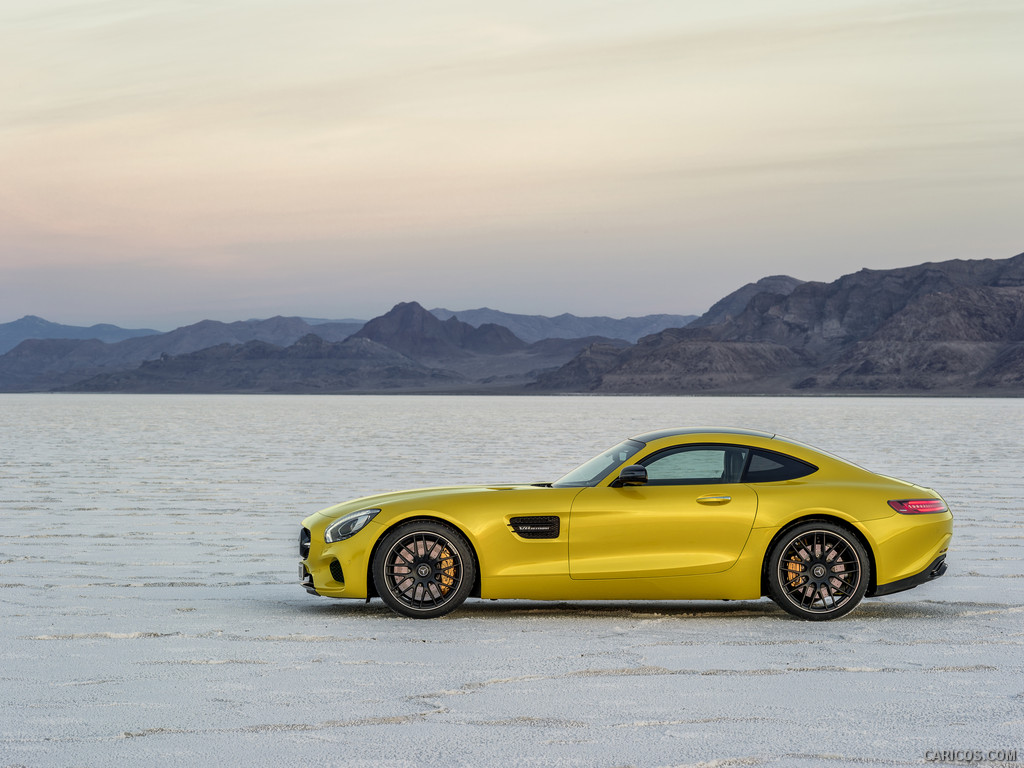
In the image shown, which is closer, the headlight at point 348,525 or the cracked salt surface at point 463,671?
the cracked salt surface at point 463,671

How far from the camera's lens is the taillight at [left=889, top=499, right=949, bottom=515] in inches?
369

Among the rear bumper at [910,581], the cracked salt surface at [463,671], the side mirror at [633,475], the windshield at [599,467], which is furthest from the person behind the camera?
the windshield at [599,467]

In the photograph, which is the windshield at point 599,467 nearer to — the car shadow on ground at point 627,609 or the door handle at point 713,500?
the door handle at point 713,500

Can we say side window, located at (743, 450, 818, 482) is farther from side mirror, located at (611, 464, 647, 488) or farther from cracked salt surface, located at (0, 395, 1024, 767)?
cracked salt surface, located at (0, 395, 1024, 767)

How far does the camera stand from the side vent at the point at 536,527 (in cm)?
911

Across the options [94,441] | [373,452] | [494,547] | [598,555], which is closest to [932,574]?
[598,555]

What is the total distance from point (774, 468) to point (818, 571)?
83cm

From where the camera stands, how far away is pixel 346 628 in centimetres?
888

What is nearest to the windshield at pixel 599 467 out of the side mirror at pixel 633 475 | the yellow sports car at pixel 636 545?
the yellow sports car at pixel 636 545

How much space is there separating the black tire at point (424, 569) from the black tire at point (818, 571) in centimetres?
222

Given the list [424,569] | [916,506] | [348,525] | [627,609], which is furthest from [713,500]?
[348,525]

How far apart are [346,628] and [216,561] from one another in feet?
13.0

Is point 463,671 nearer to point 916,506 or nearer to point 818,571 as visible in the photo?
point 818,571

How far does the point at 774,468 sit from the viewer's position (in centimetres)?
954
